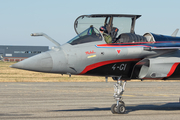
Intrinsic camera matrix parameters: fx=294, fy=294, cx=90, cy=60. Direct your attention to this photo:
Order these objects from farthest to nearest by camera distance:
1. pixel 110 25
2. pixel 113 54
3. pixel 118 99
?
pixel 110 25 → pixel 118 99 → pixel 113 54

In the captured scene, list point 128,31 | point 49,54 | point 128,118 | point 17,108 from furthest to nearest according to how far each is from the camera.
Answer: point 17,108, point 128,31, point 128,118, point 49,54

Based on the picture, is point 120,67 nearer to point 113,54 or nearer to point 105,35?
point 113,54

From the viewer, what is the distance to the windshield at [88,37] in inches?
419

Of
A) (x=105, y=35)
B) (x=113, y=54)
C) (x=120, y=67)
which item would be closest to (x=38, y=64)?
(x=113, y=54)

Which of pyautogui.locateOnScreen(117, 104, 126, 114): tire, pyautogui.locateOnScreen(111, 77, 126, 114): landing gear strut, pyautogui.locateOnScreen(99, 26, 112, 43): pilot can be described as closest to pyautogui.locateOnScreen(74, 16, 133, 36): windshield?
pyautogui.locateOnScreen(99, 26, 112, 43): pilot

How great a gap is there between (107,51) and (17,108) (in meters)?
5.12

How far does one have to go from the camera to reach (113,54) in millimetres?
10695

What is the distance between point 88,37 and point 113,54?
1.11m

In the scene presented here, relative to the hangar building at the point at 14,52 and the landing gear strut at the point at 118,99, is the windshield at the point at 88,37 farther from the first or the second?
the hangar building at the point at 14,52

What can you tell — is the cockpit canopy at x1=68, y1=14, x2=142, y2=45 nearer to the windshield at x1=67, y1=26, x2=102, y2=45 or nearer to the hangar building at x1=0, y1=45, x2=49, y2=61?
the windshield at x1=67, y1=26, x2=102, y2=45

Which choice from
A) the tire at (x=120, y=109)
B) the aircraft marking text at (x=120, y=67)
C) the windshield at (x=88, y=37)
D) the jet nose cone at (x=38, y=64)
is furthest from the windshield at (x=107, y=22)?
the tire at (x=120, y=109)

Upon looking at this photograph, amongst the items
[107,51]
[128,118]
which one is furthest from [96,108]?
[107,51]

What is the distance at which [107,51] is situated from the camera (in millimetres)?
10633

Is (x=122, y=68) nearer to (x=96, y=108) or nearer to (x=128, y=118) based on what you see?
(x=128, y=118)
